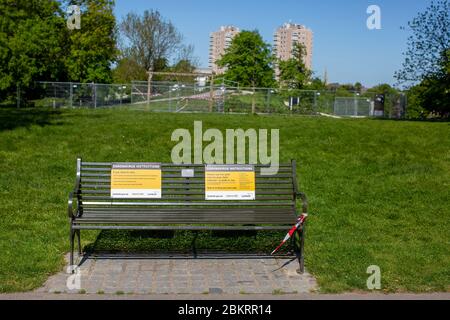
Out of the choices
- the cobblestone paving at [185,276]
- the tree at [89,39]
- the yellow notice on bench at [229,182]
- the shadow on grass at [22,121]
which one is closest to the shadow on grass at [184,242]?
the cobblestone paving at [185,276]

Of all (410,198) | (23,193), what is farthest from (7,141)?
(410,198)

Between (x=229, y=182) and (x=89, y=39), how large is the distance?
133 feet

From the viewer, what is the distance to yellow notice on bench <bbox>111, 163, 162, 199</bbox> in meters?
6.65

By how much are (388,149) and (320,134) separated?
1.87 metres

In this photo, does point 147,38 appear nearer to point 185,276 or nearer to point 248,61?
point 248,61

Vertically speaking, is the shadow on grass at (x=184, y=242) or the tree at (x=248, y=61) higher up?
the tree at (x=248, y=61)

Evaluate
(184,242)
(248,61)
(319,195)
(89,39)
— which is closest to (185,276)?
(184,242)

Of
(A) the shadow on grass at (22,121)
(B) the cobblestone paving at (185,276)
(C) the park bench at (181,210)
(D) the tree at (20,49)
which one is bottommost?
(B) the cobblestone paving at (185,276)

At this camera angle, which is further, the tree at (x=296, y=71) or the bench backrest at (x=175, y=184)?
the tree at (x=296, y=71)

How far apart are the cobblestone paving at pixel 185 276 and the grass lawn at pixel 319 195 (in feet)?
0.86

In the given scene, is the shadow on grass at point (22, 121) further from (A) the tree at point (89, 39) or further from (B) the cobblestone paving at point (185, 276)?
(A) the tree at point (89, 39)

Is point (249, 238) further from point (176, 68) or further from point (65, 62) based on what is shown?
point (176, 68)

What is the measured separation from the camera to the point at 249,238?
7277 millimetres

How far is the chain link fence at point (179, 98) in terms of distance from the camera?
98.4 ft
